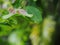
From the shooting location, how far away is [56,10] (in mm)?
2145

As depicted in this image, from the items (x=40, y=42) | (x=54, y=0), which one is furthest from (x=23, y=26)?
(x=54, y=0)

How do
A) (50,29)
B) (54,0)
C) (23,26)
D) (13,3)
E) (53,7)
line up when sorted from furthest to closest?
(23,26) → (50,29) → (53,7) → (54,0) → (13,3)

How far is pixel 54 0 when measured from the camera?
1.91m

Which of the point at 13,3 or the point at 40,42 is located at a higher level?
the point at 13,3

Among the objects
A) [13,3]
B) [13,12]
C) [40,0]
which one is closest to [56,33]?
[40,0]

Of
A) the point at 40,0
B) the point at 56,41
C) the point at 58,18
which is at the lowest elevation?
the point at 56,41

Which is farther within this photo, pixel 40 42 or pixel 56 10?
pixel 40 42

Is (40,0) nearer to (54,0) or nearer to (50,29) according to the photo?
(54,0)

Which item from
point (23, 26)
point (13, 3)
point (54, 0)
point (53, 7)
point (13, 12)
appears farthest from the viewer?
point (23, 26)

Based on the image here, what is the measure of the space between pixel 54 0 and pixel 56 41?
21.9 inches

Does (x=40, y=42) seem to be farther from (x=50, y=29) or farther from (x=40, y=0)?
(x=40, y=0)

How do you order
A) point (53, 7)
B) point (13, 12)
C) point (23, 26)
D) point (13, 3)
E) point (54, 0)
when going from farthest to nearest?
point (23, 26)
point (53, 7)
point (54, 0)
point (13, 3)
point (13, 12)

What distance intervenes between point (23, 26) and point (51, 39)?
1.74ft

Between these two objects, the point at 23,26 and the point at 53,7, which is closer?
the point at 53,7
